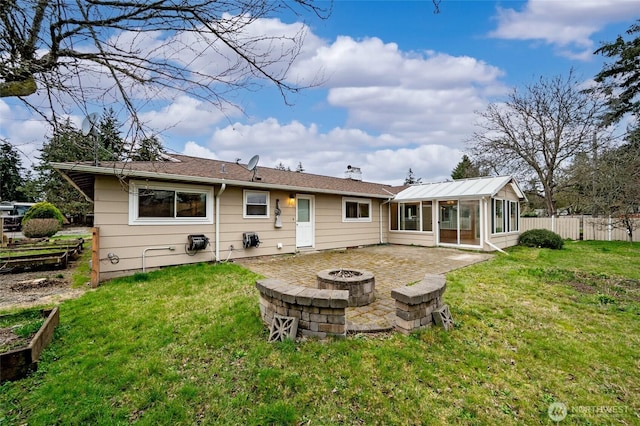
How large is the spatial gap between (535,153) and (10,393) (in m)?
22.6

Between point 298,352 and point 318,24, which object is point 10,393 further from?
point 318,24

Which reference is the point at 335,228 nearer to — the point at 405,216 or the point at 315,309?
the point at 405,216

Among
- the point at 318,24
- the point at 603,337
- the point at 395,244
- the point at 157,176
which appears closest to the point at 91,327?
the point at 157,176

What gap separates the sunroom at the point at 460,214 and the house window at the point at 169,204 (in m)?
8.37

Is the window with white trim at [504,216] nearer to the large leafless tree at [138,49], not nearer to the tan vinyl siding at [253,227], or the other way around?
the tan vinyl siding at [253,227]

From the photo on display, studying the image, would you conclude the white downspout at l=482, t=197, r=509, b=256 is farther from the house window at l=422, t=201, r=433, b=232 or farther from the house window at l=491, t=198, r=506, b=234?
the house window at l=422, t=201, r=433, b=232

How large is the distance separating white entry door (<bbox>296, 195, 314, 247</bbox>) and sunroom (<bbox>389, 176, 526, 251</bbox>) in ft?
15.3

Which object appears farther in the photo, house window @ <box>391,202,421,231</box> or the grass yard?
house window @ <box>391,202,421,231</box>

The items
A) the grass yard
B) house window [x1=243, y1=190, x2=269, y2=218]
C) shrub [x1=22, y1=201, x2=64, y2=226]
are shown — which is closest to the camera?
the grass yard

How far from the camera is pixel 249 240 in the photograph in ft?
26.5

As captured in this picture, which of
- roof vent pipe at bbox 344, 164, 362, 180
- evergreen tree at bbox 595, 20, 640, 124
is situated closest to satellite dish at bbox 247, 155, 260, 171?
roof vent pipe at bbox 344, 164, 362, 180

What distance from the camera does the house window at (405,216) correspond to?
12.1 m

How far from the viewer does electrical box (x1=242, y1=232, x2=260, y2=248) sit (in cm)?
807

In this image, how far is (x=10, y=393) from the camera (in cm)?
235
